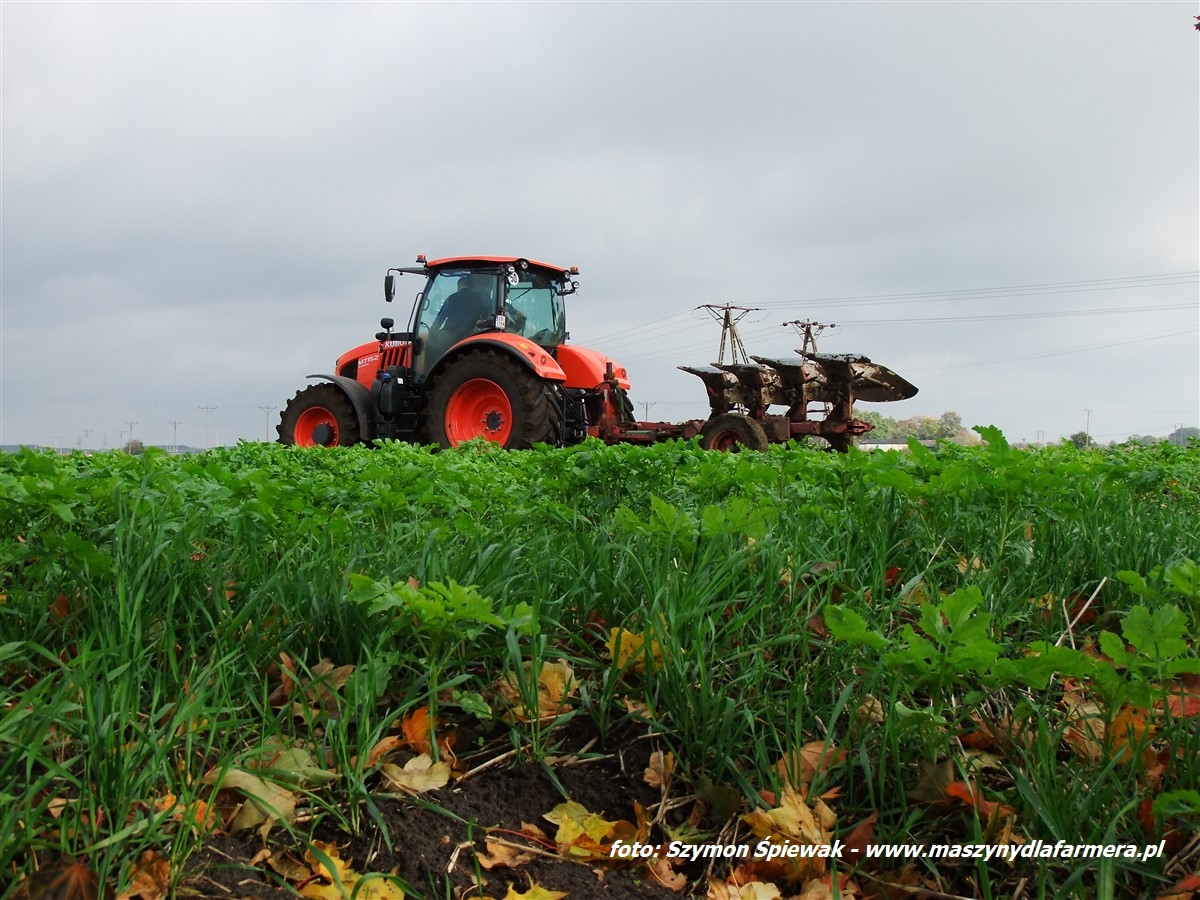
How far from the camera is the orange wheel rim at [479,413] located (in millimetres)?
11867

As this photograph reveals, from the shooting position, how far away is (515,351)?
1117 cm

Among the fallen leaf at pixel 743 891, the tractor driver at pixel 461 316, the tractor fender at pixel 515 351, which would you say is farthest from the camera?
the tractor driver at pixel 461 316

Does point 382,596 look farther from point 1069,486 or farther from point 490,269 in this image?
point 490,269

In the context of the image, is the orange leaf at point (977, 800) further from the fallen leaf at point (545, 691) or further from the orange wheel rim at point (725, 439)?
the orange wheel rim at point (725, 439)

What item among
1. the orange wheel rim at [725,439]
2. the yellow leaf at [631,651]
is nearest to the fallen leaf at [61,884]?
the yellow leaf at [631,651]

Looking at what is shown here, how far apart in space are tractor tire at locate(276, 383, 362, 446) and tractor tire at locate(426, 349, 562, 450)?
1.39 m

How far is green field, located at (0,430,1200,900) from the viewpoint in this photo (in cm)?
180

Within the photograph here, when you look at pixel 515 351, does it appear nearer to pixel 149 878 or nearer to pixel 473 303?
pixel 473 303

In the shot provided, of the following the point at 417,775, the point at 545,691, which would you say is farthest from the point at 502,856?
A: the point at 545,691

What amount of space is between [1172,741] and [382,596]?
184 centimetres

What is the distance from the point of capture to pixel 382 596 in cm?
212

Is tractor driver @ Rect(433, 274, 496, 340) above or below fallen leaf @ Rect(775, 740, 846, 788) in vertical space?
above

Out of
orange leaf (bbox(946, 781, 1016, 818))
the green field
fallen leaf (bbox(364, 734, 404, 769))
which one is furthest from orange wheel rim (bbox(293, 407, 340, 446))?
orange leaf (bbox(946, 781, 1016, 818))

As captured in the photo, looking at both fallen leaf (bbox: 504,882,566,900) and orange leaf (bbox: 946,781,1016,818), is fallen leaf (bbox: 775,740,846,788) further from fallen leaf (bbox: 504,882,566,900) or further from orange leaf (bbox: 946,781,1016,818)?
fallen leaf (bbox: 504,882,566,900)
